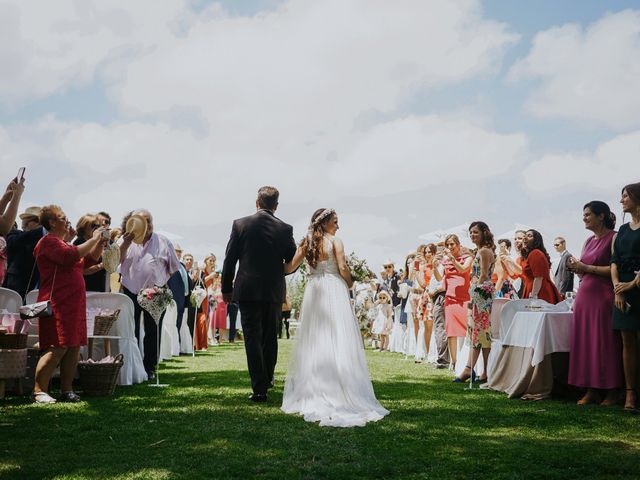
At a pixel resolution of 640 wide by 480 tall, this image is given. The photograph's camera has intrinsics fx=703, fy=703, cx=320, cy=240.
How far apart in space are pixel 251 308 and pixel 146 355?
342 cm

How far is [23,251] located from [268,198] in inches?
148

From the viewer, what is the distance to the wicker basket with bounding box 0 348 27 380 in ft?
23.8

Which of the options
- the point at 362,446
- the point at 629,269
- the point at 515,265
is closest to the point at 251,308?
the point at 362,446

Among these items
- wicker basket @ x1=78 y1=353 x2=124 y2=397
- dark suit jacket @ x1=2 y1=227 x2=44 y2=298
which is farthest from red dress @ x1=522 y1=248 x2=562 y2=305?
dark suit jacket @ x1=2 y1=227 x2=44 y2=298

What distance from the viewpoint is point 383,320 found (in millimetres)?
20359

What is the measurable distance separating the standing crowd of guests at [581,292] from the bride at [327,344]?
2.52 metres

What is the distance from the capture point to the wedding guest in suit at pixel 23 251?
30.1 ft

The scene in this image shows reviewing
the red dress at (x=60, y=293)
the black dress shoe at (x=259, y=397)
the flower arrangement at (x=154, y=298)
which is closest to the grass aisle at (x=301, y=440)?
the black dress shoe at (x=259, y=397)

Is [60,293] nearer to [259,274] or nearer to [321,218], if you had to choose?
[259,274]

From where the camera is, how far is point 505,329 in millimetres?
9078

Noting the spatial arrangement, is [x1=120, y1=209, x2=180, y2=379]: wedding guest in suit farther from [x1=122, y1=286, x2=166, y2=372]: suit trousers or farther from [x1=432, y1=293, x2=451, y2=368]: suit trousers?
[x1=432, y1=293, x2=451, y2=368]: suit trousers

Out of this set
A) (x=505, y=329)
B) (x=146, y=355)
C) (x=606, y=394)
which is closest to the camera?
(x=606, y=394)

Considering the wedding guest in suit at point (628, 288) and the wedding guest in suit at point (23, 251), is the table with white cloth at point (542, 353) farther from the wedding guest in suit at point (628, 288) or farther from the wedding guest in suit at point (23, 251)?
the wedding guest in suit at point (23, 251)

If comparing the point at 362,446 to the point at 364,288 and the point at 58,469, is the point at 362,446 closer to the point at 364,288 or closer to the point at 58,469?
the point at 58,469
